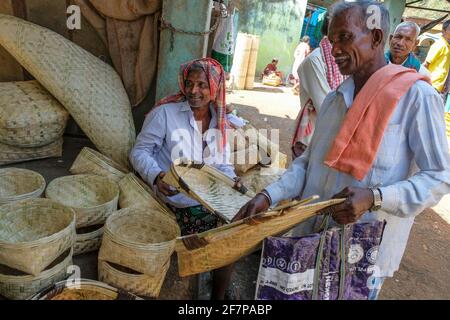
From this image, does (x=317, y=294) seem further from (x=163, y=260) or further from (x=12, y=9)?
(x=12, y=9)

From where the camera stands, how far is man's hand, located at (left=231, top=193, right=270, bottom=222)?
1639mm

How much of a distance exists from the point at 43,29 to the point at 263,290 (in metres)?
3.02

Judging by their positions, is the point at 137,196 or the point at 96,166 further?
the point at 96,166

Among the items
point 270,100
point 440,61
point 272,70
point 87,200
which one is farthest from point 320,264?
point 272,70

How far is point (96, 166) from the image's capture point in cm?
291

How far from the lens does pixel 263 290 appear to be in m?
1.45

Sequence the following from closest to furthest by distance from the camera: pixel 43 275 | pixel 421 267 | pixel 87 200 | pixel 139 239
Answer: pixel 43 275, pixel 139 239, pixel 87 200, pixel 421 267

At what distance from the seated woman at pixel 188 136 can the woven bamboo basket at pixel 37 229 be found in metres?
0.60

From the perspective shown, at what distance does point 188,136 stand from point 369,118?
1.47 meters

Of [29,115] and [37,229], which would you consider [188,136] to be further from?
[29,115]

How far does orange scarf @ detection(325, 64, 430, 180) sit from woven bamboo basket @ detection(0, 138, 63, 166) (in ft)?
9.05

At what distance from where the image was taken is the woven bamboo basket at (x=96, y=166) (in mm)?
2906

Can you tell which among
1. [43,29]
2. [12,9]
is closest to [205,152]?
[43,29]

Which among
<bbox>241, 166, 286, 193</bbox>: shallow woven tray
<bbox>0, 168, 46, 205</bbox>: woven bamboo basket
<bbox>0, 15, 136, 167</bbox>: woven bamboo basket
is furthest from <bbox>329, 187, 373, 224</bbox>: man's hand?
<bbox>0, 15, 136, 167</bbox>: woven bamboo basket
